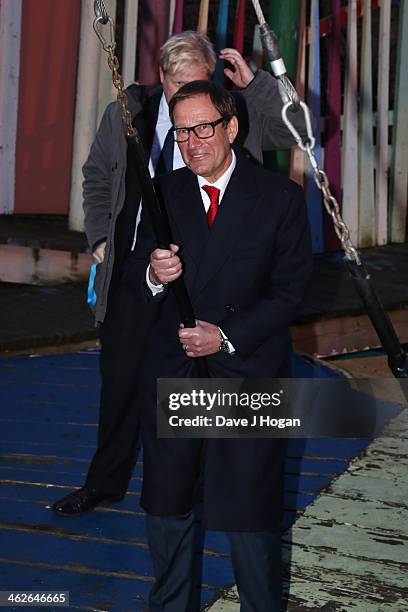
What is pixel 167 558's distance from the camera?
131 inches

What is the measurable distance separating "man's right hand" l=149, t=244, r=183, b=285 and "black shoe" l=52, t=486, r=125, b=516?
1.64 m

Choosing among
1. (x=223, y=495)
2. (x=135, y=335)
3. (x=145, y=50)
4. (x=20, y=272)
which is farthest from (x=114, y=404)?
(x=145, y=50)

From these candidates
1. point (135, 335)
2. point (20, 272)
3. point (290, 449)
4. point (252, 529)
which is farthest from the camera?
point (20, 272)

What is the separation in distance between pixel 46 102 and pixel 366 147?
2511mm


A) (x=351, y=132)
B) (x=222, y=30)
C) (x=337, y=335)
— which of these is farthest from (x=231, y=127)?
(x=351, y=132)

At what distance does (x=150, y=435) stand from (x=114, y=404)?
1.16 meters

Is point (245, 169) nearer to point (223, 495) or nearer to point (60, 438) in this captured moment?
point (223, 495)

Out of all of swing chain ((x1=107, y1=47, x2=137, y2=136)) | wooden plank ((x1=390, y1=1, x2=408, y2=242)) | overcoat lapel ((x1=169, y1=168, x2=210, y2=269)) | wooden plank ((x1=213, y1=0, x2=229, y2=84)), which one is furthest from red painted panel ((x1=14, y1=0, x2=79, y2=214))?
swing chain ((x1=107, y1=47, x2=137, y2=136))

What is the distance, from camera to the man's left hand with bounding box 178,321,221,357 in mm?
3230

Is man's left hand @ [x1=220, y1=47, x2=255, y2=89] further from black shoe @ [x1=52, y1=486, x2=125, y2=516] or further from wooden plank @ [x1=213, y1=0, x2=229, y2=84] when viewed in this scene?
wooden plank @ [x1=213, y1=0, x2=229, y2=84]

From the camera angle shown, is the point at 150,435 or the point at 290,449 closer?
the point at 150,435

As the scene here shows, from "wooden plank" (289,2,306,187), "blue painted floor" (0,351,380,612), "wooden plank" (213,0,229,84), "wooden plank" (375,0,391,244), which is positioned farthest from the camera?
"wooden plank" (375,0,391,244)

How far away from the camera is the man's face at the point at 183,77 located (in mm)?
4059

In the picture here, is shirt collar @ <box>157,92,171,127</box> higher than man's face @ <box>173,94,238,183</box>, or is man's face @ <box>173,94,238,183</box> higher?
shirt collar @ <box>157,92,171,127</box>
